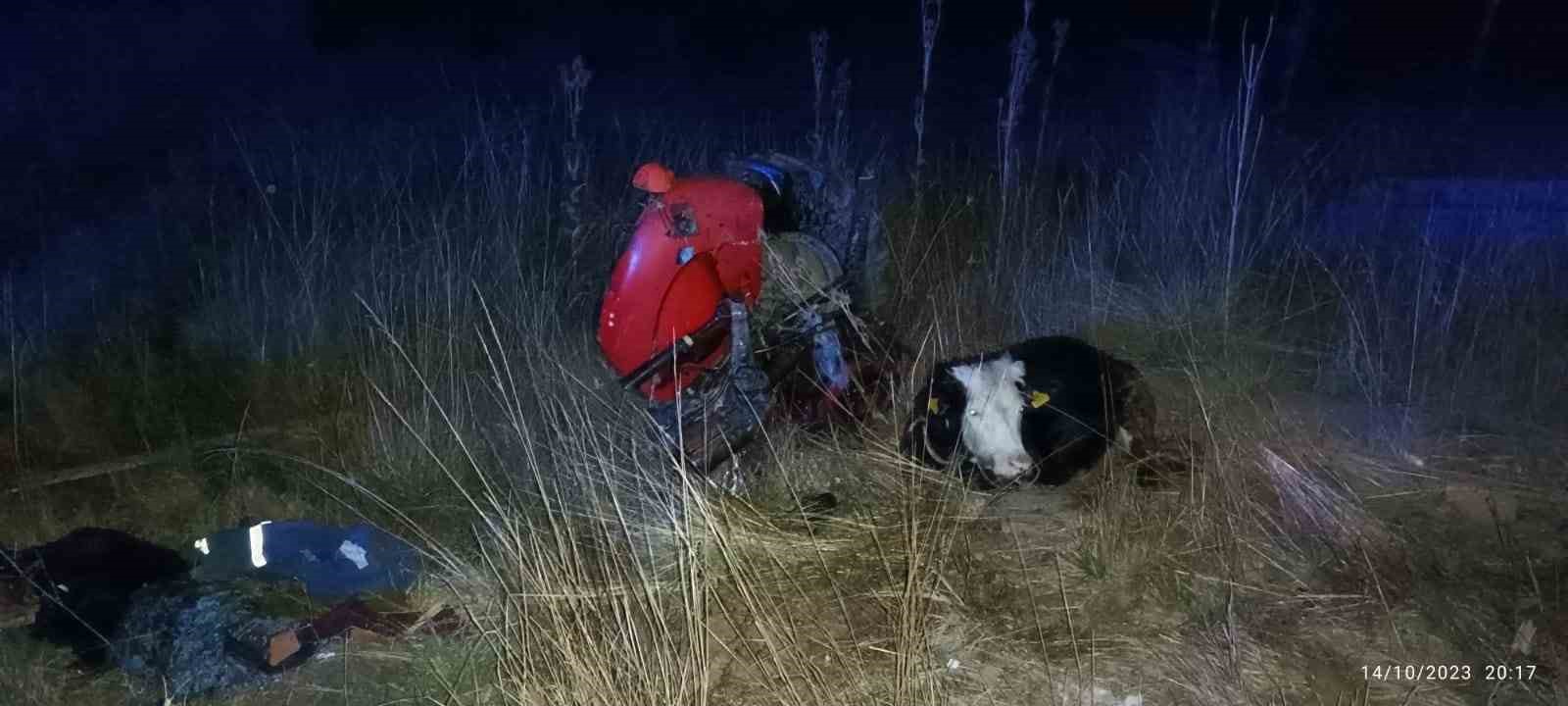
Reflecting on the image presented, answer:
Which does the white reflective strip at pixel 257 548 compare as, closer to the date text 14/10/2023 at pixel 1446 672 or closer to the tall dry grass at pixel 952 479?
the tall dry grass at pixel 952 479

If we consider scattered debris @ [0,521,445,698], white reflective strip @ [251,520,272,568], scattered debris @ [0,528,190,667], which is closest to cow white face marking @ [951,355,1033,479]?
scattered debris @ [0,521,445,698]

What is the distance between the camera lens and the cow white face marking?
2.98 metres

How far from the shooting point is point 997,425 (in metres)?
3.00

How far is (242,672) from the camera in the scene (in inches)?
94.6

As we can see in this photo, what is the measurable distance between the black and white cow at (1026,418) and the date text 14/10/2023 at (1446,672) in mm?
853

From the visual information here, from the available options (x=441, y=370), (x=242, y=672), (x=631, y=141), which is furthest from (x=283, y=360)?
(x=631, y=141)

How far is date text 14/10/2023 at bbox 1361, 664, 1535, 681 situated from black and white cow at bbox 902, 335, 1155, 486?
2.80ft

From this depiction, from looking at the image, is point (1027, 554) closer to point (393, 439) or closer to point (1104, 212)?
point (393, 439)

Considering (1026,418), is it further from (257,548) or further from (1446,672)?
(257,548)

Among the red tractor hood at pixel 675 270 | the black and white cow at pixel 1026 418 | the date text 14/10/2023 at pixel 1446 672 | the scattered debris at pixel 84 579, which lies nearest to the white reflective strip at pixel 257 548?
the scattered debris at pixel 84 579

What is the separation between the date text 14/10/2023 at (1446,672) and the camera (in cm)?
232

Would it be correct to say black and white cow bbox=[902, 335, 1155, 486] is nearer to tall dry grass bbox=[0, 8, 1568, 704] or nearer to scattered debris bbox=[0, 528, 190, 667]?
tall dry grass bbox=[0, 8, 1568, 704]

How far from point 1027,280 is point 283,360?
2660mm

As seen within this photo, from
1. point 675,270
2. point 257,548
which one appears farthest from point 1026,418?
point 257,548
